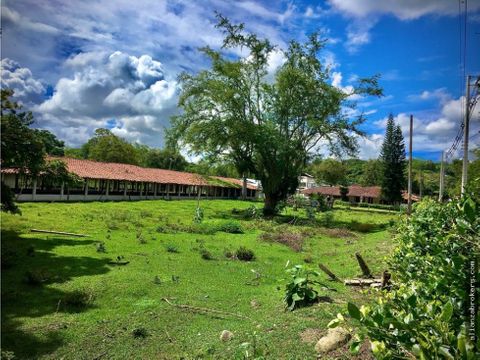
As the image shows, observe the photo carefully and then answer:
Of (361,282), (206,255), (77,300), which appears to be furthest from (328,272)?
(77,300)

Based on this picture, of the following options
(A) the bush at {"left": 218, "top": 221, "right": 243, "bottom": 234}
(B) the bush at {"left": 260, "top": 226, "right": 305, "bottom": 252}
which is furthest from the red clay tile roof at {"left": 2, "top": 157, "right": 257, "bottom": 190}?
(B) the bush at {"left": 260, "top": 226, "right": 305, "bottom": 252}

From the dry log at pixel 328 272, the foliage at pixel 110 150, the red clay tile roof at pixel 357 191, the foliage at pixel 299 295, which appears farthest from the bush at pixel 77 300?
the red clay tile roof at pixel 357 191

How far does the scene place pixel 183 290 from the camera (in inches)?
392

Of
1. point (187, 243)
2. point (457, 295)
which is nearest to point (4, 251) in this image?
point (187, 243)

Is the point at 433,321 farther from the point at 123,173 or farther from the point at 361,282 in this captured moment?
the point at 123,173

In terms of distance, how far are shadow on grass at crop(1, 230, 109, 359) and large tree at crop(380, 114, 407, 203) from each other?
57.8 m

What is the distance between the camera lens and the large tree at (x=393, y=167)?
62.3 metres

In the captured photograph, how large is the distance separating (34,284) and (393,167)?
205 feet

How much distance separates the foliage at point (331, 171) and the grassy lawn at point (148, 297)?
64.5 metres

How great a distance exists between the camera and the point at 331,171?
79812 millimetres

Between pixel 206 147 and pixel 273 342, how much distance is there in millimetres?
27163

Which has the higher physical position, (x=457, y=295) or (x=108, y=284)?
(x=457, y=295)

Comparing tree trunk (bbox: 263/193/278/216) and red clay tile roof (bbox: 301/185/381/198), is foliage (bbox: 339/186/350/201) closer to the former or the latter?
red clay tile roof (bbox: 301/185/381/198)

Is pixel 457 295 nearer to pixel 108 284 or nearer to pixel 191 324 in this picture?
pixel 191 324
